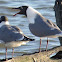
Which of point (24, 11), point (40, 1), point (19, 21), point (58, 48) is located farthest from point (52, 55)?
point (40, 1)

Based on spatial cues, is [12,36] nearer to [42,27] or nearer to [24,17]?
[42,27]

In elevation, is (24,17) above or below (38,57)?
below

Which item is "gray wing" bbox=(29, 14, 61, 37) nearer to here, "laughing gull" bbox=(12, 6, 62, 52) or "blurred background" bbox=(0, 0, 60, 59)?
"laughing gull" bbox=(12, 6, 62, 52)

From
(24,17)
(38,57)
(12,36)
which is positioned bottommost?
(24,17)

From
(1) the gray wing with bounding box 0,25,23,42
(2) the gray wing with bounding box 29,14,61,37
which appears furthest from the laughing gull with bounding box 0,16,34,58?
(2) the gray wing with bounding box 29,14,61,37

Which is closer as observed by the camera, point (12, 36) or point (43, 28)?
point (12, 36)

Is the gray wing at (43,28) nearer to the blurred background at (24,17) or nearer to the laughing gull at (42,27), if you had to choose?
the laughing gull at (42,27)

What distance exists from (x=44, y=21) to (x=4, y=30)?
0.76 m

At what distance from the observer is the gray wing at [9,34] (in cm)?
610

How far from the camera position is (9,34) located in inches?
245

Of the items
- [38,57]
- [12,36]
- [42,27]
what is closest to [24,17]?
[42,27]

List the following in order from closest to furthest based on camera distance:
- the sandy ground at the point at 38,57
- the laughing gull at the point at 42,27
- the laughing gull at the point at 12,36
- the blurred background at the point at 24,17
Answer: the sandy ground at the point at 38,57
the laughing gull at the point at 12,36
the laughing gull at the point at 42,27
the blurred background at the point at 24,17

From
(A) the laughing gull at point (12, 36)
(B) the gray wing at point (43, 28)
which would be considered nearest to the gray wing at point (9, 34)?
(A) the laughing gull at point (12, 36)

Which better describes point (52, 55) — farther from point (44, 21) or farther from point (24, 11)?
point (24, 11)
